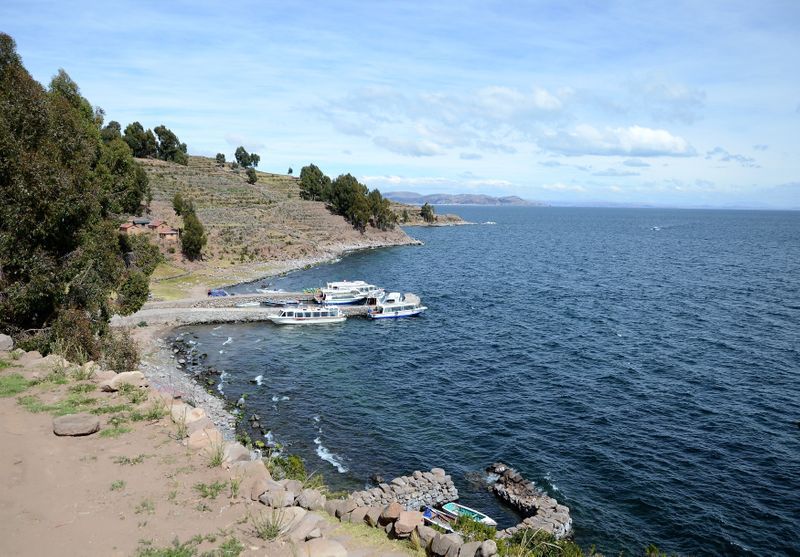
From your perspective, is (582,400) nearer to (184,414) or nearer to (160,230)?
(184,414)

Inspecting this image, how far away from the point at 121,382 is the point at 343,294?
198 feet

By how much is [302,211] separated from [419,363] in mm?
112626

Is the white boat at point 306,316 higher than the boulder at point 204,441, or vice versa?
the boulder at point 204,441

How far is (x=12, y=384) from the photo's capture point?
21625 mm

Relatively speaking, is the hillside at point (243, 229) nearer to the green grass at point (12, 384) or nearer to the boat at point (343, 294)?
the boat at point (343, 294)

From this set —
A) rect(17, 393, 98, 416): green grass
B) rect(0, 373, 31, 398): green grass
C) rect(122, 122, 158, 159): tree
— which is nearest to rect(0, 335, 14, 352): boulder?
rect(0, 373, 31, 398): green grass

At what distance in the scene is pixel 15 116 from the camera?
3012 cm

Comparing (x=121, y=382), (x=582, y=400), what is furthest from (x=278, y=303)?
(x=121, y=382)

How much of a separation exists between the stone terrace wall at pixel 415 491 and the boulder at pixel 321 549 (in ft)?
55.1

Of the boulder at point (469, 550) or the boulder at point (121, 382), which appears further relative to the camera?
the boulder at point (121, 382)

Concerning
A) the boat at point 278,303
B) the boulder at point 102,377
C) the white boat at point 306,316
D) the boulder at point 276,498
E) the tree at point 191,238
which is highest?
the tree at point 191,238

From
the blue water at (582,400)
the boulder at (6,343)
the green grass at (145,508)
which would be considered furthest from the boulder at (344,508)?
the boulder at (6,343)

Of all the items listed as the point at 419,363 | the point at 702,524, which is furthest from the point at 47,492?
the point at 419,363

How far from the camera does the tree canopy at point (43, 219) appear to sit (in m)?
29.1
